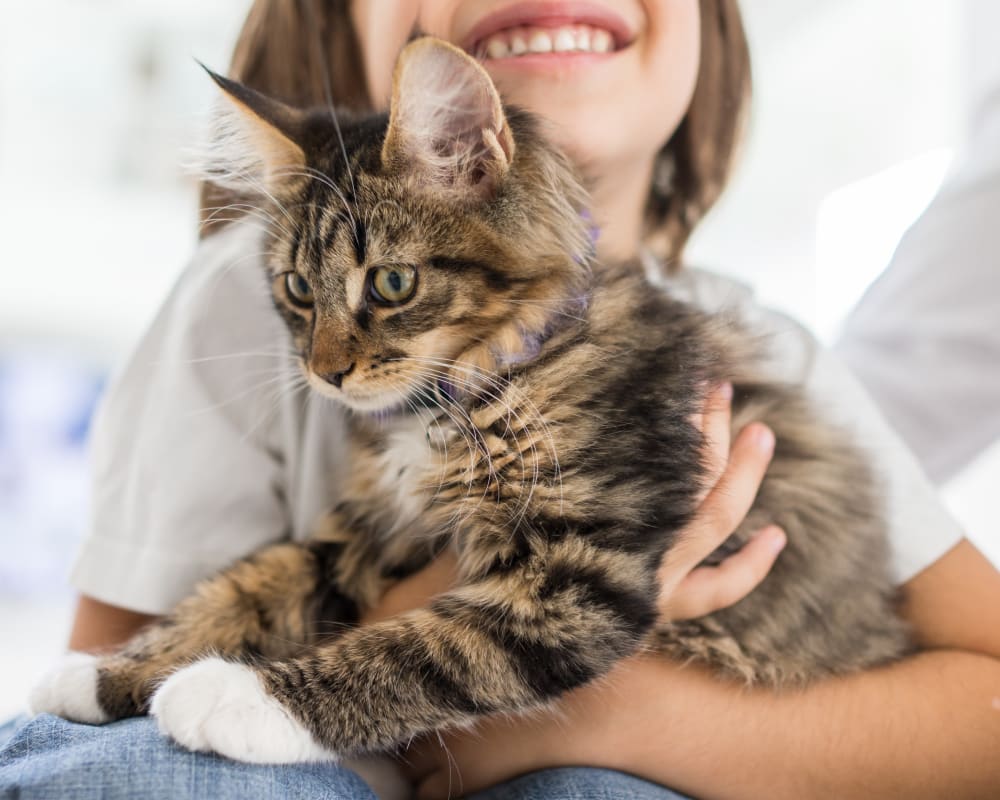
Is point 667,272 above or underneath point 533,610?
above

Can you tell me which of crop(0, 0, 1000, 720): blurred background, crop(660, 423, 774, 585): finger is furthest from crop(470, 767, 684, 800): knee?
crop(0, 0, 1000, 720): blurred background

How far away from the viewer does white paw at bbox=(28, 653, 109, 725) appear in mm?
1060

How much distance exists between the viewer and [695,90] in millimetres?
1794

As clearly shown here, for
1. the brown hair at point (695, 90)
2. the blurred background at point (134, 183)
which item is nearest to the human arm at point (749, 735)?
the brown hair at point (695, 90)

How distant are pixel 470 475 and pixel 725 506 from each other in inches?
14.8

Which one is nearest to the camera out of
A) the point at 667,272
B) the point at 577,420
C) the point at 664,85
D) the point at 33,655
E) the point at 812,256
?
the point at 577,420

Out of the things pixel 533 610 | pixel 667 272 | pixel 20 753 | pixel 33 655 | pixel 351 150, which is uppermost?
pixel 351 150

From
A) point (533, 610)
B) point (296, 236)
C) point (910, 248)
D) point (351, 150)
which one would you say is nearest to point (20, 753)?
point (533, 610)

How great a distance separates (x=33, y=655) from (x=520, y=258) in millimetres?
3102

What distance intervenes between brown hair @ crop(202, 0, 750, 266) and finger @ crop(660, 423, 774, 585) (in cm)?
65

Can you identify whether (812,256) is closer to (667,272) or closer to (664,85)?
(667,272)

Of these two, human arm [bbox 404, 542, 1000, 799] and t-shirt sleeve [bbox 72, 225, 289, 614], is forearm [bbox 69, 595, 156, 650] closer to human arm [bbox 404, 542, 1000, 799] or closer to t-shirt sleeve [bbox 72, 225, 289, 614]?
t-shirt sleeve [bbox 72, 225, 289, 614]

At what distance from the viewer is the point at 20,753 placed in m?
0.90

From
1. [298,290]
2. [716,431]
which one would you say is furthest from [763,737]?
[298,290]
